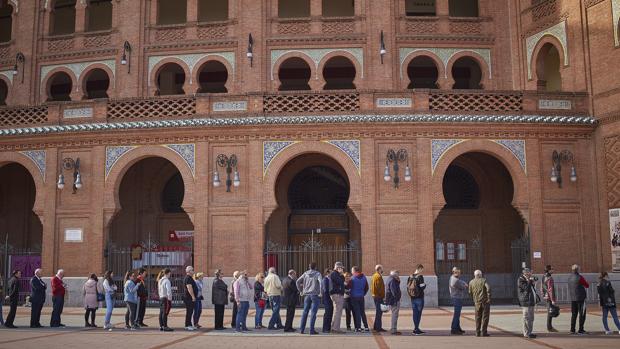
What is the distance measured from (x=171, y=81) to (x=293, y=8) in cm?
614

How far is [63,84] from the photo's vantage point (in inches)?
1163

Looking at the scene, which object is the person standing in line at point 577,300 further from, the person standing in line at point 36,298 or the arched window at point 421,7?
the arched window at point 421,7

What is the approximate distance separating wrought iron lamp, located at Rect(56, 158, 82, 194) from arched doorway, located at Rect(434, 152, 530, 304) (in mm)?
13504

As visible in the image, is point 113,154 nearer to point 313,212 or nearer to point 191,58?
point 191,58

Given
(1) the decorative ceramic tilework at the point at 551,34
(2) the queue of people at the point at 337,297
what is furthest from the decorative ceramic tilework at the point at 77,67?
(1) the decorative ceramic tilework at the point at 551,34

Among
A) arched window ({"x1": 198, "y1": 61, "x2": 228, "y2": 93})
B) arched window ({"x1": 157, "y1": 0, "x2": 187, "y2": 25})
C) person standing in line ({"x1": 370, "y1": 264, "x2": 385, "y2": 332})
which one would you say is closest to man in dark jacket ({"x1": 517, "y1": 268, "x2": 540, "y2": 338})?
person standing in line ({"x1": 370, "y1": 264, "x2": 385, "y2": 332})

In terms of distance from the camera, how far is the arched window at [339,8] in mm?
27766

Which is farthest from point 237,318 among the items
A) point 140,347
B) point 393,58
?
point 393,58

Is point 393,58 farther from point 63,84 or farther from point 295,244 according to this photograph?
Answer: point 63,84

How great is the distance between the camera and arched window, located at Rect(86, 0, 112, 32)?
2905 centimetres

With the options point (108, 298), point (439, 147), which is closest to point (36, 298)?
point (108, 298)

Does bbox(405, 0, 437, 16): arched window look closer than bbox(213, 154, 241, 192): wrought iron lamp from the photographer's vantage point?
No

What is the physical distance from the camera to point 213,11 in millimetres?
28062

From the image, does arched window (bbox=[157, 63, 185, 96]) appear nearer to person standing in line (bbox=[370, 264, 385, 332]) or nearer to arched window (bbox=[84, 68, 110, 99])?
arched window (bbox=[84, 68, 110, 99])
